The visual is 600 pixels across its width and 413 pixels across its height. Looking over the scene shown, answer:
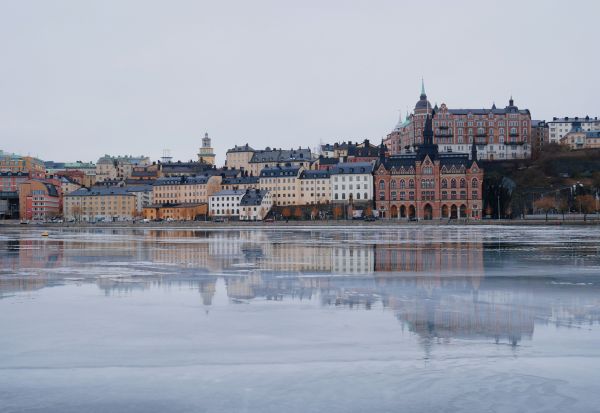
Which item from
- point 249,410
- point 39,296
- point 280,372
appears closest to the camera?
point 249,410

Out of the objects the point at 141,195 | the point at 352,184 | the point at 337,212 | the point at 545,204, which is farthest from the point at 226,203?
the point at 545,204

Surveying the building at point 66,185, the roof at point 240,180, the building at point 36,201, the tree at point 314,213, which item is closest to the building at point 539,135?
the tree at point 314,213

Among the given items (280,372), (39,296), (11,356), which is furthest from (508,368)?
(39,296)

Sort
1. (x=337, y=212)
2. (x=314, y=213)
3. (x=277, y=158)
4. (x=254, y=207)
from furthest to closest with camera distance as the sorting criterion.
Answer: (x=277, y=158), (x=254, y=207), (x=314, y=213), (x=337, y=212)

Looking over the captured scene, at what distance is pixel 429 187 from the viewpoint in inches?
4481

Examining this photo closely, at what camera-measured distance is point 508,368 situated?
10125 millimetres

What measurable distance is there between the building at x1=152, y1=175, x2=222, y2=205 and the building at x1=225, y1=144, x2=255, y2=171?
25.5 metres

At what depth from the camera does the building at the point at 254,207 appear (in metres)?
122

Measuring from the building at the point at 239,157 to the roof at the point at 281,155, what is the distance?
604 centimetres

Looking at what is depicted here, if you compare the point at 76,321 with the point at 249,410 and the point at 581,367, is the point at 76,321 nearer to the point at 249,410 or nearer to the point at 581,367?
the point at 249,410

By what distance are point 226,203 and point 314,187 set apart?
16.1 metres

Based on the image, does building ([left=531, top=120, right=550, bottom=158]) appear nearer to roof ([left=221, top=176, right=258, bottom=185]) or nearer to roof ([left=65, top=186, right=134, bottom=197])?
roof ([left=221, top=176, right=258, bottom=185])

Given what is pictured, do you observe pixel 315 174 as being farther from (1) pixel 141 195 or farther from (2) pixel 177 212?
(1) pixel 141 195

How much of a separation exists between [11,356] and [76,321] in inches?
122
